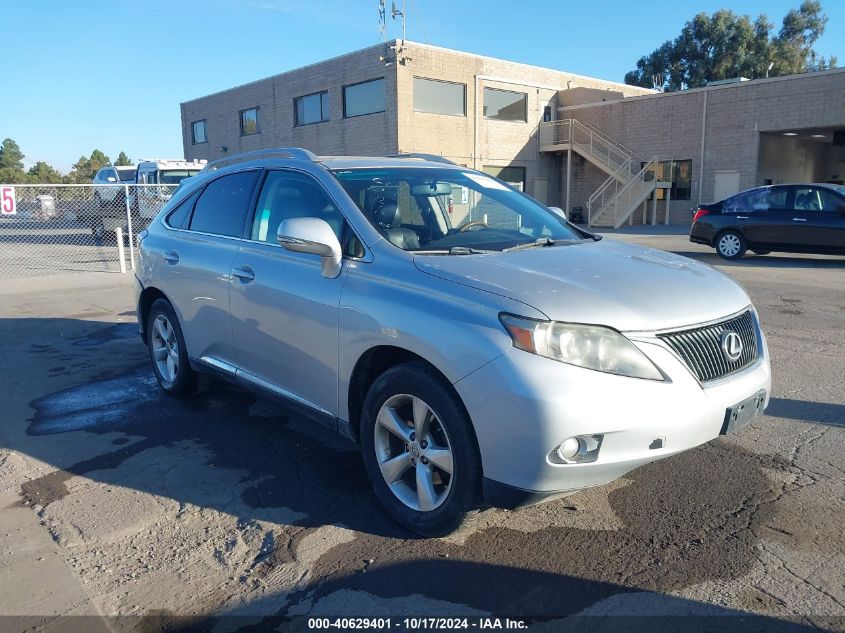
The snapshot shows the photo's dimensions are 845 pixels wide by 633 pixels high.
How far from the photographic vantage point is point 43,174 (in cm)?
6525

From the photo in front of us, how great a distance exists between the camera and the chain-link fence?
50.5 ft

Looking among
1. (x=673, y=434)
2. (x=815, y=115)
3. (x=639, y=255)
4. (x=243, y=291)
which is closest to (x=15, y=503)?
(x=243, y=291)

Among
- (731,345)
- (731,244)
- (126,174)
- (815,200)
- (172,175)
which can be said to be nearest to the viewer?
(731,345)

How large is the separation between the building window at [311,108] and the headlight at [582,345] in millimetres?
29521

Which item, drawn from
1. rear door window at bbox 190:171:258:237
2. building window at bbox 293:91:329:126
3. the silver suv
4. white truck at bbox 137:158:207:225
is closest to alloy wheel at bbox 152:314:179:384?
the silver suv

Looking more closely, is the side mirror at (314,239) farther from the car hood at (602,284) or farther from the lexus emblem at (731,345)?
the lexus emblem at (731,345)

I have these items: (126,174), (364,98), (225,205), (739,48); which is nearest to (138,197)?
(126,174)

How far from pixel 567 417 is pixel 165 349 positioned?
4071 mm

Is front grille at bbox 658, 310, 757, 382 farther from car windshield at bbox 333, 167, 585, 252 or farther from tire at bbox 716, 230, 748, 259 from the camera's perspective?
tire at bbox 716, 230, 748, 259

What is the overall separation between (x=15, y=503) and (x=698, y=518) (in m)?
3.75

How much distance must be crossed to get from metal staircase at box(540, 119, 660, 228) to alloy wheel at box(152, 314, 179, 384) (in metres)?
25.2

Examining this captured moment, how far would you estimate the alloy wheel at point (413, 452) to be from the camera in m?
3.23

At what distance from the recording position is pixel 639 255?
3.95m

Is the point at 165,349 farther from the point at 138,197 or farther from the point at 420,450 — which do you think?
the point at 138,197
